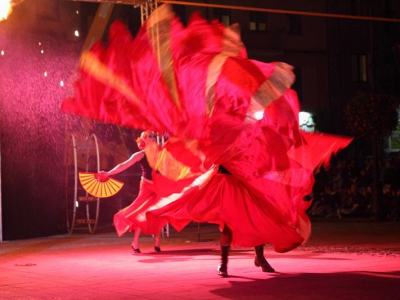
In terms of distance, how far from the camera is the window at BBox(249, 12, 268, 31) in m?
42.4

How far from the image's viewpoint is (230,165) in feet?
32.5

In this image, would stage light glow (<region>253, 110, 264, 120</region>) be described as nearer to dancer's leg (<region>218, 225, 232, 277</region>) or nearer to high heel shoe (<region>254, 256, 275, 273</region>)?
dancer's leg (<region>218, 225, 232, 277</region>)

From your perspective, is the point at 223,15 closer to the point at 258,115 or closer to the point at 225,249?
the point at 258,115

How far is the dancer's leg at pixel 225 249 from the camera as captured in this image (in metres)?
9.74

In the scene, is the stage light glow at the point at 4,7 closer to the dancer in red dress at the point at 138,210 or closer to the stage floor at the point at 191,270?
the dancer in red dress at the point at 138,210

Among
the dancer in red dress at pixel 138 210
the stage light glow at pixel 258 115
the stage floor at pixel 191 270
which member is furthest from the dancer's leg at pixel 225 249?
the dancer in red dress at pixel 138 210

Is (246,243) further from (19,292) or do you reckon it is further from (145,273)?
(19,292)

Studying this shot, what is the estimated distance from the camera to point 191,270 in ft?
34.3

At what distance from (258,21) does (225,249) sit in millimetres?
34023

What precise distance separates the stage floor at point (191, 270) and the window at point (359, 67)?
2972cm

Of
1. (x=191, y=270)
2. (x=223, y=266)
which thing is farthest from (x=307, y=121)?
(x=223, y=266)

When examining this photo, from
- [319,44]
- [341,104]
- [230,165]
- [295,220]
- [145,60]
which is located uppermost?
[319,44]

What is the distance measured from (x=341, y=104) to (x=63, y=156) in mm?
28812

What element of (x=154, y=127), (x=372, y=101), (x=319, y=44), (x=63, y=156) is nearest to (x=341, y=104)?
(x=319, y=44)
